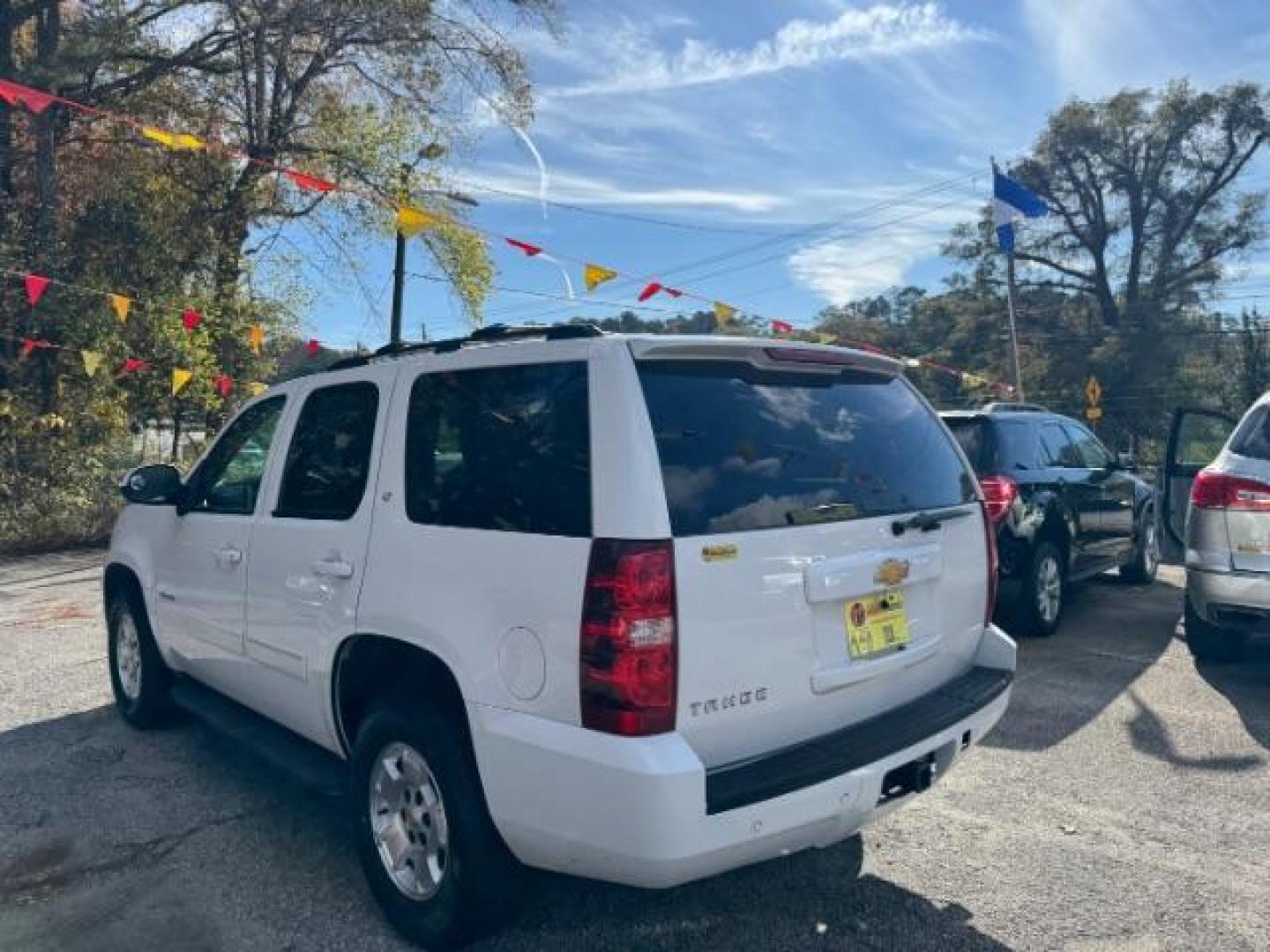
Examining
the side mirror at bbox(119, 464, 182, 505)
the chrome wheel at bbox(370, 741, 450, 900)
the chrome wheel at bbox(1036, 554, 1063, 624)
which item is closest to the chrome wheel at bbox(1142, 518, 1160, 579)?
the chrome wheel at bbox(1036, 554, 1063, 624)

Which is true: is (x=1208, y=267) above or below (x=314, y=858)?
above

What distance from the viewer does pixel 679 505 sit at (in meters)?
2.49

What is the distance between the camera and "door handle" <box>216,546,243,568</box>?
3879mm

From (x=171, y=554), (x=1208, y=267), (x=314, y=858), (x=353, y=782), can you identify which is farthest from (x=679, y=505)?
(x=1208, y=267)

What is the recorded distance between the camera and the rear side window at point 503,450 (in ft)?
8.47

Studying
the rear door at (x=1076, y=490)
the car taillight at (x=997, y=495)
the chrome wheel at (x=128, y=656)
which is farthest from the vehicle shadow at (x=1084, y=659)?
the chrome wheel at (x=128, y=656)

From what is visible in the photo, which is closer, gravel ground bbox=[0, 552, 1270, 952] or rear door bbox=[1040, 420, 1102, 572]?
gravel ground bbox=[0, 552, 1270, 952]

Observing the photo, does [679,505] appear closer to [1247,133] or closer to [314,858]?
[314,858]

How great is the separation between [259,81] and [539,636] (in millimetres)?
18904

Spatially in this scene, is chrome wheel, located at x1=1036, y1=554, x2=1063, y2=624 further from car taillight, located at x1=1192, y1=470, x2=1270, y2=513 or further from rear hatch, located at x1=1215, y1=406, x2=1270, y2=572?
rear hatch, located at x1=1215, y1=406, x2=1270, y2=572

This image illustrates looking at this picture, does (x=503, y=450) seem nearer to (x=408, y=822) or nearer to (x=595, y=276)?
(x=408, y=822)

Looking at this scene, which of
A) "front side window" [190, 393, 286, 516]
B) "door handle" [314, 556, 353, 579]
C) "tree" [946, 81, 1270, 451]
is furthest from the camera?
"tree" [946, 81, 1270, 451]

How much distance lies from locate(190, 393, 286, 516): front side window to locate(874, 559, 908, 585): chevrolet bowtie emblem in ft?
8.25

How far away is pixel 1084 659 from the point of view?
6.27 m
